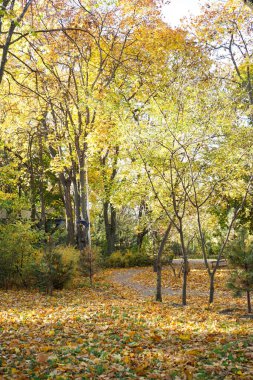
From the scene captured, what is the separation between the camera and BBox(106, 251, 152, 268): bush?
2697 cm

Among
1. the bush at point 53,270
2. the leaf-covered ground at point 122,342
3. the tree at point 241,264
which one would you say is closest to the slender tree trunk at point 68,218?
the bush at point 53,270

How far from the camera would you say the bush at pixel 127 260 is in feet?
88.5

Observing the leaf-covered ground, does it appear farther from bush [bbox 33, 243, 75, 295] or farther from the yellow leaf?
bush [bbox 33, 243, 75, 295]

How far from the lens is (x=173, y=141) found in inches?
420

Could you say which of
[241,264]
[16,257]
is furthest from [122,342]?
[16,257]

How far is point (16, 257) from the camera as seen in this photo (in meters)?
14.0

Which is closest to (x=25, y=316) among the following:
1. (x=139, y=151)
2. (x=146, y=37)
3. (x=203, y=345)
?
(x=203, y=345)

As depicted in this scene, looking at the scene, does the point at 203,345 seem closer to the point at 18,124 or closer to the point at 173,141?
the point at 173,141

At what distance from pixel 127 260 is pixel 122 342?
20.9 metres

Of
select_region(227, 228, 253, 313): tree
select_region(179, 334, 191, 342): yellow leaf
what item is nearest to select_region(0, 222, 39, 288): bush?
select_region(227, 228, 253, 313): tree

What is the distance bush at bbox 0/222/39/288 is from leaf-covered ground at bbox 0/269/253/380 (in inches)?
132

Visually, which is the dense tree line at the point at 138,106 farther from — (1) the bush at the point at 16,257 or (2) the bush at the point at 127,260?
(1) the bush at the point at 16,257

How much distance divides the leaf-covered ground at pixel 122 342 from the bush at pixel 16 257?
11.0 feet

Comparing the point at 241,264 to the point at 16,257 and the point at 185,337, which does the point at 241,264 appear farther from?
the point at 16,257
